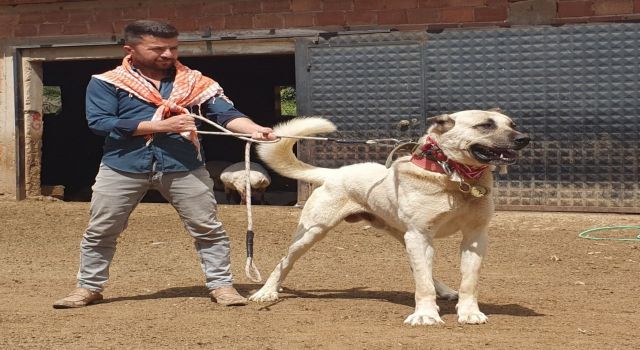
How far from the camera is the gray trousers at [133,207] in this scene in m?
6.11

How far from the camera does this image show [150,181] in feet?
20.2

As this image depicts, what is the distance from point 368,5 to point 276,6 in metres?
1.12

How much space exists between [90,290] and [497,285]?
2748 mm

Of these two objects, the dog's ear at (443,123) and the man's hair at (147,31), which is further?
the man's hair at (147,31)

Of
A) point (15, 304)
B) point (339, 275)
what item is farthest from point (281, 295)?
point (15, 304)

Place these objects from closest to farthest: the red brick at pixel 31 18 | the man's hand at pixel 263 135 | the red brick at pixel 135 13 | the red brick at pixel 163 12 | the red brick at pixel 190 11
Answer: the man's hand at pixel 263 135 < the red brick at pixel 190 11 < the red brick at pixel 163 12 < the red brick at pixel 135 13 < the red brick at pixel 31 18

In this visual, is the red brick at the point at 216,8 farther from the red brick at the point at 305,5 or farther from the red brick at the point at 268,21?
the red brick at the point at 305,5

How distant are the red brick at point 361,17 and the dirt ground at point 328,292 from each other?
2.37 meters

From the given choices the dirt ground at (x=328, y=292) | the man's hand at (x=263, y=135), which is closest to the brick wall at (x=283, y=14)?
the dirt ground at (x=328, y=292)

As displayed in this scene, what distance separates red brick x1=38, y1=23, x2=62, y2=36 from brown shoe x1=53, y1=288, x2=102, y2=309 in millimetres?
7329

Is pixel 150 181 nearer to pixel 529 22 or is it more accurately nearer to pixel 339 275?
pixel 339 275

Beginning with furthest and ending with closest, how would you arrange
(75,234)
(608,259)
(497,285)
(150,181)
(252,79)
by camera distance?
(252,79)
(75,234)
(608,259)
(497,285)
(150,181)

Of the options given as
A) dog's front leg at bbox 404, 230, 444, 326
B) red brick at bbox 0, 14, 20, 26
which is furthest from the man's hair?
red brick at bbox 0, 14, 20, 26

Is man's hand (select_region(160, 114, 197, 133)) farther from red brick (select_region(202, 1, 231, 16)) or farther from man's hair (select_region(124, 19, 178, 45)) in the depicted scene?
red brick (select_region(202, 1, 231, 16))
